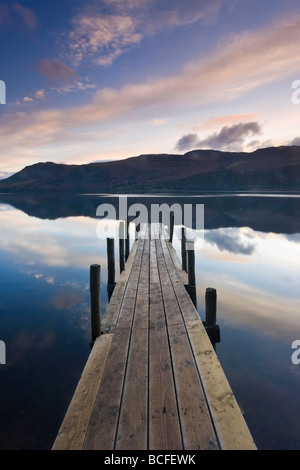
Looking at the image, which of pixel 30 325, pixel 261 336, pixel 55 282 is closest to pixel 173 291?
pixel 261 336

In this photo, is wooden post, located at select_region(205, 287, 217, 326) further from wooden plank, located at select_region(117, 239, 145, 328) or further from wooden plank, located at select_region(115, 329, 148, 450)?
wooden plank, located at select_region(115, 329, 148, 450)

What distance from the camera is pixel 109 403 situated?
3.09 m

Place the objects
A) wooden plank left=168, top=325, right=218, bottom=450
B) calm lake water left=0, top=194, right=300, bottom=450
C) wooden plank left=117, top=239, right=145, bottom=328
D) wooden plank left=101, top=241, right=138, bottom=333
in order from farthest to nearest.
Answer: wooden plank left=117, top=239, right=145, bottom=328, wooden plank left=101, top=241, right=138, bottom=333, calm lake water left=0, top=194, right=300, bottom=450, wooden plank left=168, top=325, right=218, bottom=450

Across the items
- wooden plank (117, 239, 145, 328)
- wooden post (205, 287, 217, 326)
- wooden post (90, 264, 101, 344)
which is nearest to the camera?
wooden post (90, 264, 101, 344)

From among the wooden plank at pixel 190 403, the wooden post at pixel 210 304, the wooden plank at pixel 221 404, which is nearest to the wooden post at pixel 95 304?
the wooden plank at pixel 190 403

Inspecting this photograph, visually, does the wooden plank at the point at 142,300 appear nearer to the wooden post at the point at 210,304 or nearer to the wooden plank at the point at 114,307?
the wooden plank at the point at 114,307

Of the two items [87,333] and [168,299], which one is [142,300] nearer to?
[168,299]

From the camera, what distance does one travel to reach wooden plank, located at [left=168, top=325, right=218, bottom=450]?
257cm

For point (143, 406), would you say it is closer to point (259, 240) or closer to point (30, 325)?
point (30, 325)

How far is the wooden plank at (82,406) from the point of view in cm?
264

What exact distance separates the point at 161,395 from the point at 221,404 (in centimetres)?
69

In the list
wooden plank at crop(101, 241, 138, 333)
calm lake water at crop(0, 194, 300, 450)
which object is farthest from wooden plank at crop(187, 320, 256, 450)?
calm lake water at crop(0, 194, 300, 450)

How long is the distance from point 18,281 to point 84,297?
4106 mm
